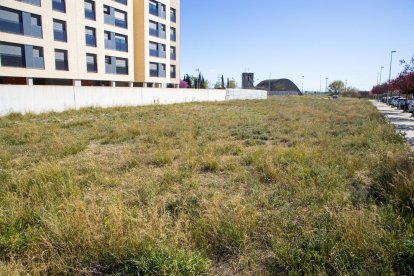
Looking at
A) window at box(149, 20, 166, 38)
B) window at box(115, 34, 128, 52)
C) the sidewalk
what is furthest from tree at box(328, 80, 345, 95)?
window at box(115, 34, 128, 52)

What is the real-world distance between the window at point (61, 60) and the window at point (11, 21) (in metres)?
3.76

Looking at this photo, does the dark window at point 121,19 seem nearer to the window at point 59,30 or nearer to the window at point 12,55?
the window at point 59,30

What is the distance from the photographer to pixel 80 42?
29.5 metres

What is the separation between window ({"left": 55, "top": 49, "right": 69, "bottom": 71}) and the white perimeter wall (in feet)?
22.9

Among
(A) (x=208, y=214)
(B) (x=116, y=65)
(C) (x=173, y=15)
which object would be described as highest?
(C) (x=173, y=15)

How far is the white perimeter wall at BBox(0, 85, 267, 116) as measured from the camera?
17.0 metres

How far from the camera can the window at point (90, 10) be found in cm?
3025

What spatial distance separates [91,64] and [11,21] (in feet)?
28.3

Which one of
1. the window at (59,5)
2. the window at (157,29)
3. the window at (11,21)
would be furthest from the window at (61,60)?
the window at (157,29)

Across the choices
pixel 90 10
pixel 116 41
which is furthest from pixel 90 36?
pixel 116 41

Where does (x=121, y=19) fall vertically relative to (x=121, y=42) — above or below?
above

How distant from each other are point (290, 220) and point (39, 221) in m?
3.44

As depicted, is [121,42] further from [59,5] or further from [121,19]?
[59,5]

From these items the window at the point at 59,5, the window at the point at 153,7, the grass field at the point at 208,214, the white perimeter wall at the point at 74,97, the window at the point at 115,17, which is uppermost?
the window at the point at 153,7
